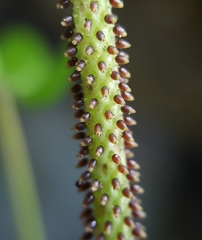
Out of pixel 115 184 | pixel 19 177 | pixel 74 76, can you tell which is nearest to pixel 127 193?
pixel 115 184

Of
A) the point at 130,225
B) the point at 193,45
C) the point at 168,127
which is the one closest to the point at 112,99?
the point at 130,225

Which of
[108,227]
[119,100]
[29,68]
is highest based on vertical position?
[29,68]

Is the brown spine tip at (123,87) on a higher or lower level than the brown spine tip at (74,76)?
lower

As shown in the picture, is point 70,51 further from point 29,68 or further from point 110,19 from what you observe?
point 29,68

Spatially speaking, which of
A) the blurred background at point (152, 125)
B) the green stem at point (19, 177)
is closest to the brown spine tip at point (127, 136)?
the green stem at point (19, 177)

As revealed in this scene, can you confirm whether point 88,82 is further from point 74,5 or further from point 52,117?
point 52,117

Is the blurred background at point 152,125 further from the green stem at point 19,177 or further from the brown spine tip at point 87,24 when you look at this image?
the brown spine tip at point 87,24
